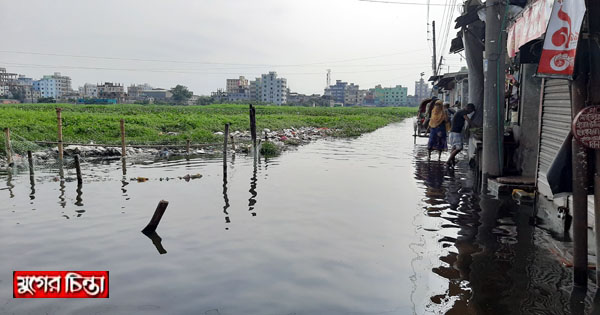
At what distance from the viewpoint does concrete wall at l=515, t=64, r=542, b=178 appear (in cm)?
Answer: 945

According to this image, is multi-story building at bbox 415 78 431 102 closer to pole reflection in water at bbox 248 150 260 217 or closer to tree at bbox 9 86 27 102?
tree at bbox 9 86 27 102

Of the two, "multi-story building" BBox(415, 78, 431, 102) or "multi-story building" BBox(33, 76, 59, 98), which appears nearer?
"multi-story building" BBox(415, 78, 431, 102)

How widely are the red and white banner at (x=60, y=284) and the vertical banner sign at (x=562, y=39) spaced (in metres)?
5.43

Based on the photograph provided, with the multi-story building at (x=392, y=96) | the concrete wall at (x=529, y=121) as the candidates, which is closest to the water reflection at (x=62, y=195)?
the concrete wall at (x=529, y=121)

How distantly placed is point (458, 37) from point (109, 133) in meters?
17.2

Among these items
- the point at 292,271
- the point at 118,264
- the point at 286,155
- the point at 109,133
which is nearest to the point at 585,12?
the point at 292,271

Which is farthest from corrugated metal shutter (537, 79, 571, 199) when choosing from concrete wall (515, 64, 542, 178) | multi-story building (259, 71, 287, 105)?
multi-story building (259, 71, 287, 105)

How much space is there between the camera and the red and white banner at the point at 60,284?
5.12m

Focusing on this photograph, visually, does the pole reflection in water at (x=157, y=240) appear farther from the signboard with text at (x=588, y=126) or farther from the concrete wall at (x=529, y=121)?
the concrete wall at (x=529, y=121)

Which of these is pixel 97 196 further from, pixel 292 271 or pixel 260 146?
pixel 260 146

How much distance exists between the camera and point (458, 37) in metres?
16.6

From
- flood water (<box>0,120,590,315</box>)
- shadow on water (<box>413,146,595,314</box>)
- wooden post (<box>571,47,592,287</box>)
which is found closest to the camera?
wooden post (<box>571,47,592,287</box>)

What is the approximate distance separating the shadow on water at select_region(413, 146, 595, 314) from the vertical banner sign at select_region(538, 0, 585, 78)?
2315 mm

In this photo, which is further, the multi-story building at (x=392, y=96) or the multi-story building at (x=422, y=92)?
the multi-story building at (x=392, y=96)
